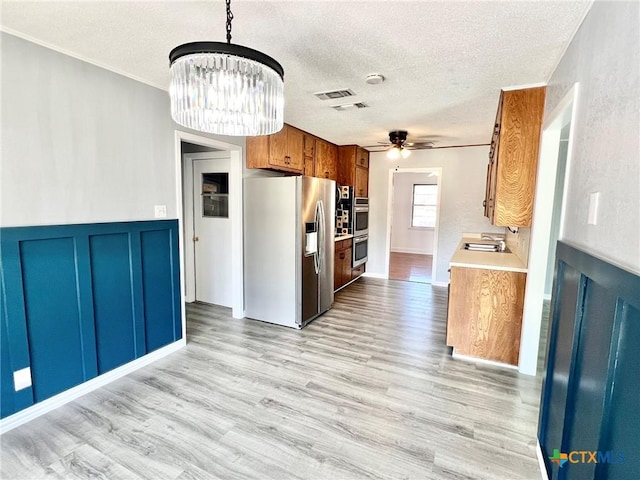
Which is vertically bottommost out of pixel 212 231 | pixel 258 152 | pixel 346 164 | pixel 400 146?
pixel 212 231

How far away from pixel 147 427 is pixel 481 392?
7.90 feet

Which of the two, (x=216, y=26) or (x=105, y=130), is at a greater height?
(x=216, y=26)

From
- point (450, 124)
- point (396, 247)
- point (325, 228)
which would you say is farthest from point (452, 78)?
point (396, 247)

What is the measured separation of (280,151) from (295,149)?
0.37 metres

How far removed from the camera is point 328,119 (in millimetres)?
3811

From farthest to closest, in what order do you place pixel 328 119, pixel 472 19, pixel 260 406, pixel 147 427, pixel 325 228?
pixel 325 228
pixel 328 119
pixel 260 406
pixel 147 427
pixel 472 19

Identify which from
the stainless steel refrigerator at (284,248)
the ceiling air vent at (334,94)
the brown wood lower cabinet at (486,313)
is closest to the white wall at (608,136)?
the brown wood lower cabinet at (486,313)

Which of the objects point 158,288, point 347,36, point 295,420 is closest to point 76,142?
point 158,288

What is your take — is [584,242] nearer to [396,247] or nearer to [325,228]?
[325,228]

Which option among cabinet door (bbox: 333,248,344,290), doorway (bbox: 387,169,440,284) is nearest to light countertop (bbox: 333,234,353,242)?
cabinet door (bbox: 333,248,344,290)

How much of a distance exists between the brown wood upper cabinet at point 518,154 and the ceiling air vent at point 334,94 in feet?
4.25

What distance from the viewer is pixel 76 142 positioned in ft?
7.41

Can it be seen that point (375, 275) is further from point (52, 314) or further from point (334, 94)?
point (52, 314)

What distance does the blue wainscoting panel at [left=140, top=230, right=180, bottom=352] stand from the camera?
9.17 ft
